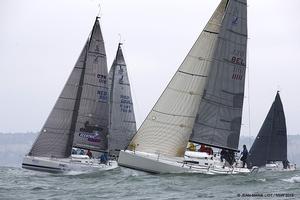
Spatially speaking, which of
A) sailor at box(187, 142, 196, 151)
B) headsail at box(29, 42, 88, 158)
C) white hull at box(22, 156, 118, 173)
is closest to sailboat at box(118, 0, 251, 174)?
sailor at box(187, 142, 196, 151)

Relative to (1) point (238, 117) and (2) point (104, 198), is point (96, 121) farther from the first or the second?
(2) point (104, 198)

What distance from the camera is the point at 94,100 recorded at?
51250 mm

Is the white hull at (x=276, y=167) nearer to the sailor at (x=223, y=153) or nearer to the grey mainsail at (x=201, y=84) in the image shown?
the sailor at (x=223, y=153)

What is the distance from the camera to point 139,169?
40750 millimetres

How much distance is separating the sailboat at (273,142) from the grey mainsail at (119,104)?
10.5 meters

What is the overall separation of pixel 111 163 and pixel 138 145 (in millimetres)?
10294

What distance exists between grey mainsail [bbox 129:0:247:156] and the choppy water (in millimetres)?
2312

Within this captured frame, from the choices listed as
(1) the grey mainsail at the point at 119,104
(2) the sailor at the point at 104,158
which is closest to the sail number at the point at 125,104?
(1) the grey mainsail at the point at 119,104

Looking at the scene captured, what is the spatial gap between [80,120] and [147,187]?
1668cm

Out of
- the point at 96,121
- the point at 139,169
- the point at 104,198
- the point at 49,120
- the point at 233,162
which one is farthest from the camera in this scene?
the point at 96,121

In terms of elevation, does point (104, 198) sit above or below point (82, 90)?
below

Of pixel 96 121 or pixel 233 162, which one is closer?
pixel 233 162

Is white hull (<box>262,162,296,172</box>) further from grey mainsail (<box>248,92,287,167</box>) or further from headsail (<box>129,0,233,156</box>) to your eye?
headsail (<box>129,0,233,156</box>)

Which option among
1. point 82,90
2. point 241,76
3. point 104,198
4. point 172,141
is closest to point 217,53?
point 241,76
